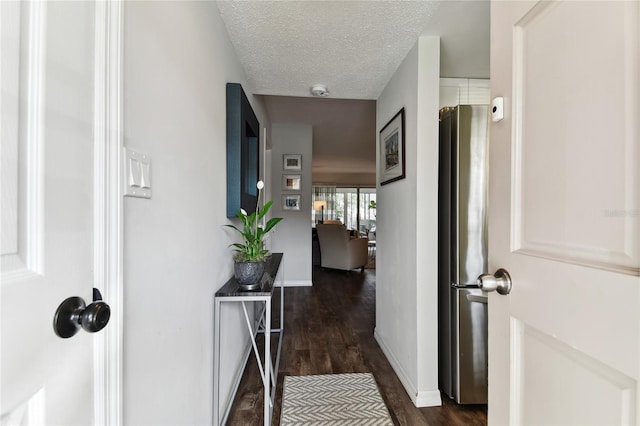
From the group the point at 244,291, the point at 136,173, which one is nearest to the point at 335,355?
the point at 244,291

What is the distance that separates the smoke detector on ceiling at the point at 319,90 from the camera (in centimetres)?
232

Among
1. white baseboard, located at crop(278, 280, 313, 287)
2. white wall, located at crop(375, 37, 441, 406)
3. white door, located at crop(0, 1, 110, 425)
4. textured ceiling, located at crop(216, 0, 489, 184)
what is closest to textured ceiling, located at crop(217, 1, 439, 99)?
textured ceiling, located at crop(216, 0, 489, 184)

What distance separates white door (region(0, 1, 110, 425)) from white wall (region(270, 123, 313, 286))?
3927 mm

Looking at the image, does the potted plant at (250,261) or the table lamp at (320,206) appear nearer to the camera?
the potted plant at (250,261)

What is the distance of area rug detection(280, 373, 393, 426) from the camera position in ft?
5.21

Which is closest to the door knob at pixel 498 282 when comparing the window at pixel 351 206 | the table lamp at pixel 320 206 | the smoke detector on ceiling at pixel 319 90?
the smoke detector on ceiling at pixel 319 90

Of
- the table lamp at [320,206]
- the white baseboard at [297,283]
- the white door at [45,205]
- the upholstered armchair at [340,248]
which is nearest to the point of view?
the white door at [45,205]

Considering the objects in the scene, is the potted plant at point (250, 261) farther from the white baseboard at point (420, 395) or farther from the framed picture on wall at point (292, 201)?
the framed picture on wall at point (292, 201)

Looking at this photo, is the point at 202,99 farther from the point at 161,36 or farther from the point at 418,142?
the point at 418,142

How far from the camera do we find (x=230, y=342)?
172 centimetres

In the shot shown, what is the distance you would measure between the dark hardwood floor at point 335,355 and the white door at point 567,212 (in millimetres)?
1046

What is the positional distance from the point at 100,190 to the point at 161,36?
59 cm

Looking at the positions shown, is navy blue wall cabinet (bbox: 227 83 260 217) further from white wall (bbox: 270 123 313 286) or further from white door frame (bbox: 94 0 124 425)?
white wall (bbox: 270 123 313 286)

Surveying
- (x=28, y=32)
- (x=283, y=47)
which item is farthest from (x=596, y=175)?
(x=283, y=47)
